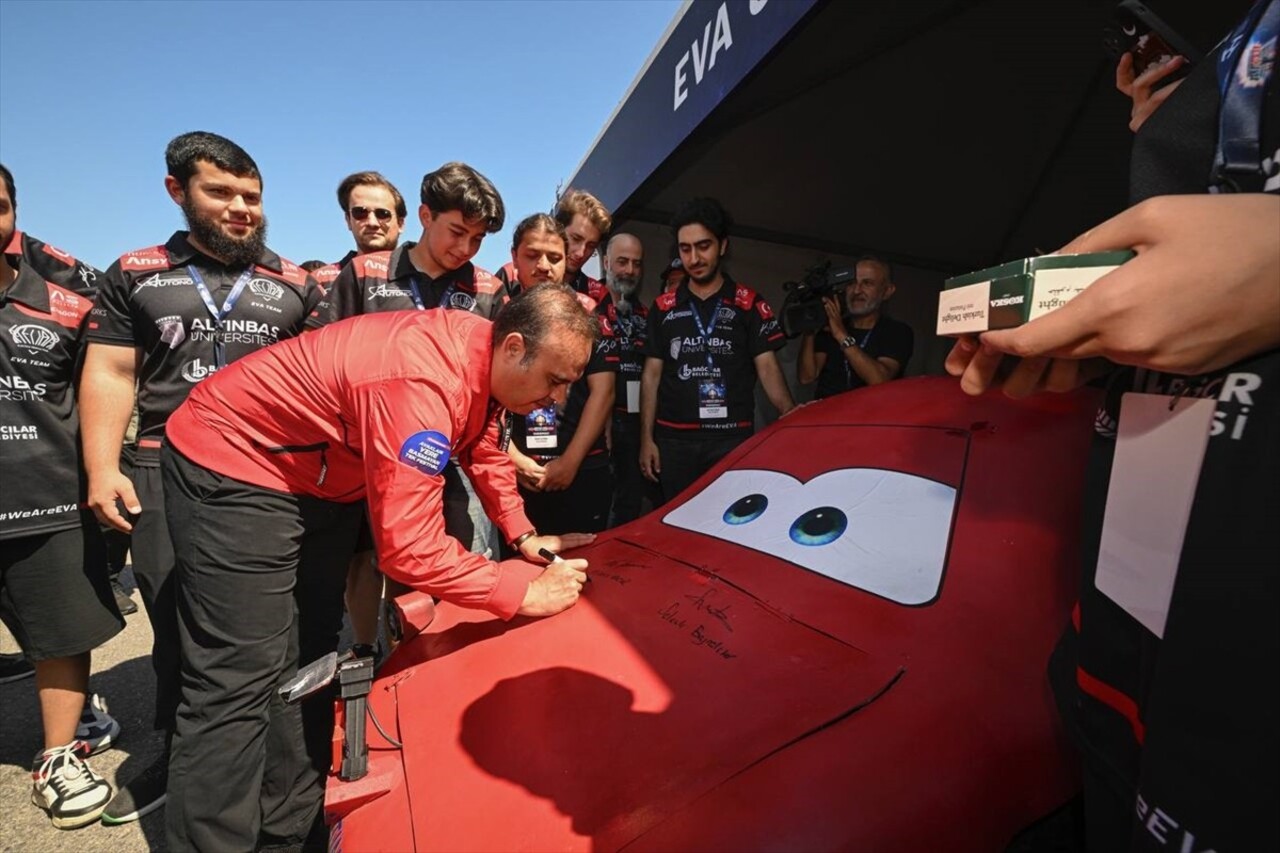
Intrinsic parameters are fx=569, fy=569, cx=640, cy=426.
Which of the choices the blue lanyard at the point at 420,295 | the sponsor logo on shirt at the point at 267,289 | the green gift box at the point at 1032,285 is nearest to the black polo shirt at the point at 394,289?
the blue lanyard at the point at 420,295

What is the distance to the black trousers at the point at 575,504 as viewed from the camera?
2959 mm

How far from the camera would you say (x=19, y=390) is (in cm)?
219

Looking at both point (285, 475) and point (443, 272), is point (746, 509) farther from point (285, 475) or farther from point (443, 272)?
point (443, 272)

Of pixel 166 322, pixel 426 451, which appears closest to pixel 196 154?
pixel 166 322

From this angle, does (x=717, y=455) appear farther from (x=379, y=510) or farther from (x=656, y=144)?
(x=656, y=144)

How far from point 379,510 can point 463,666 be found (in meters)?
0.42

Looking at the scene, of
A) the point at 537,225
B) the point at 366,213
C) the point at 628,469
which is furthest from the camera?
the point at 628,469

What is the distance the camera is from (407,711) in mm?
1259

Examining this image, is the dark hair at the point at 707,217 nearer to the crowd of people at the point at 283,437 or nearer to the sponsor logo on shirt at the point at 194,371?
the crowd of people at the point at 283,437

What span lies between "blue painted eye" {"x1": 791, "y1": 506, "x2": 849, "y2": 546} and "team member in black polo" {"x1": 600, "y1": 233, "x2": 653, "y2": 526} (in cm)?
193

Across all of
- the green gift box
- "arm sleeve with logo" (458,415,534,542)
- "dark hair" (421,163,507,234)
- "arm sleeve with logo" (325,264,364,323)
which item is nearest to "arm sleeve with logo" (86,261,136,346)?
"arm sleeve with logo" (325,264,364,323)

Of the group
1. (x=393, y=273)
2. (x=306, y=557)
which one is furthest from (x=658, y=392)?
(x=306, y=557)

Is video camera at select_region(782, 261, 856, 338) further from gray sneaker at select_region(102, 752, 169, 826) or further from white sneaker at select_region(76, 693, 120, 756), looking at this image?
Answer: white sneaker at select_region(76, 693, 120, 756)

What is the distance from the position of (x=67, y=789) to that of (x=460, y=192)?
265 centimetres
